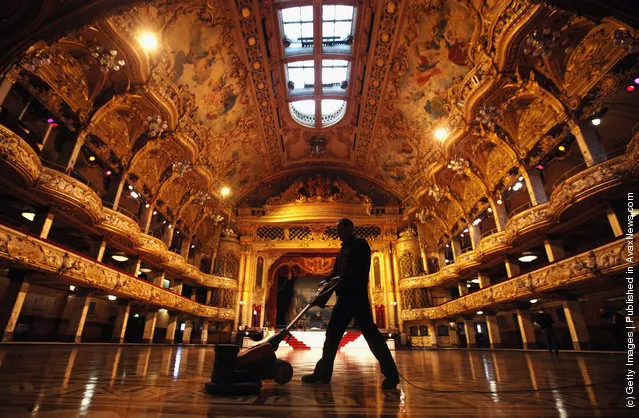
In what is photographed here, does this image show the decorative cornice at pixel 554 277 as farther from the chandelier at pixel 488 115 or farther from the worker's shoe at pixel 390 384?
the worker's shoe at pixel 390 384

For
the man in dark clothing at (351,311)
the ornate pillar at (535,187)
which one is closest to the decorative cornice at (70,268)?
the man in dark clothing at (351,311)

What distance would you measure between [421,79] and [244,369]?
14.4m

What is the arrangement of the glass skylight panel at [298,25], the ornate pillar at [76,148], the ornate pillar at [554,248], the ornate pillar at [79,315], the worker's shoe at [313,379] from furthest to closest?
1. the glass skylight panel at [298,25]
2. the ornate pillar at [554,248]
3. the ornate pillar at [79,315]
4. the ornate pillar at [76,148]
5. the worker's shoe at [313,379]

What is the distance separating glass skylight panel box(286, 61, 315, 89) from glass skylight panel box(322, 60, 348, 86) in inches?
25.0

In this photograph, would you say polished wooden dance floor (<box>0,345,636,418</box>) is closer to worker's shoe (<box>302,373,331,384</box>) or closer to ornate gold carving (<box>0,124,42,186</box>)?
worker's shoe (<box>302,373,331,384</box>)

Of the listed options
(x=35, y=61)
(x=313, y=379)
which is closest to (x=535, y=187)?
(x=313, y=379)

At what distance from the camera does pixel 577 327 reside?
9508 mm

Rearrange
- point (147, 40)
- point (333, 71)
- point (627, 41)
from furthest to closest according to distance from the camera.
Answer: point (333, 71), point (147, 40), point (627, 41)

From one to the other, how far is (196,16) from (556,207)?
14020mm

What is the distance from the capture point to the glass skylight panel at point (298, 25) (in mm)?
12750

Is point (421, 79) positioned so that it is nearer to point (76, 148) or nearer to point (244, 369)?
point (76, 148)

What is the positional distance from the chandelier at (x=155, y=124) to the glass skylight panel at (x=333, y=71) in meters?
8.33

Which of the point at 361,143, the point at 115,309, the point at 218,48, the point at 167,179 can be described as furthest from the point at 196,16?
the point at 115,309

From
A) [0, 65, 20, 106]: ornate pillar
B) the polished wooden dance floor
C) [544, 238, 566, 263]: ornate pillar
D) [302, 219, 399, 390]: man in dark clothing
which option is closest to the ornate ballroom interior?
the polished wooden dance floor
